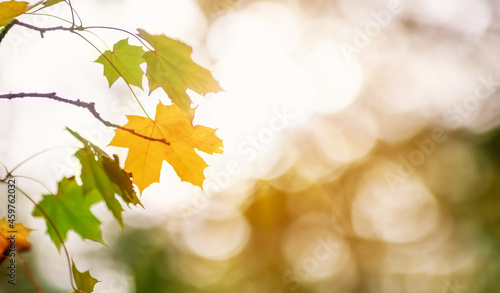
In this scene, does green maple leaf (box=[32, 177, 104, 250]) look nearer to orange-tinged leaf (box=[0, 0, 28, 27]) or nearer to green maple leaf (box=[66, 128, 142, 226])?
green maple leaf (box=[66, 128, 142, 226])

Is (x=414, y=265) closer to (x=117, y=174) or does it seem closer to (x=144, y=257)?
(x=144, y=257)

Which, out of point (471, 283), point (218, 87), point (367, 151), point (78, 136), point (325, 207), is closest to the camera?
point (78, 136)

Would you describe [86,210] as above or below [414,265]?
above

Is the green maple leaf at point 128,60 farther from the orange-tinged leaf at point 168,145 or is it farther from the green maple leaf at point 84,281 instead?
the green maple leaf at point 84,281

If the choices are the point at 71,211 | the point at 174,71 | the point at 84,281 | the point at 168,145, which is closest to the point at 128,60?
the point at 174,71

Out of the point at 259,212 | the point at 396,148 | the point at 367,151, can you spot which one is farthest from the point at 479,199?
the point at 259,212

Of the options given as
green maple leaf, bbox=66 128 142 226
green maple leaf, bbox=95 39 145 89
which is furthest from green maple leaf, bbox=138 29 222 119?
green maple leaf, bbox=66 128 142 226

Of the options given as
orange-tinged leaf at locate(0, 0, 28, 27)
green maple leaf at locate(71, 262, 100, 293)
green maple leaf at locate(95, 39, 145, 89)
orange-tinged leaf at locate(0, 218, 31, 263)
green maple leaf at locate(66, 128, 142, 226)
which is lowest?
green maple leaf at locate(71, 262, 100, 293)

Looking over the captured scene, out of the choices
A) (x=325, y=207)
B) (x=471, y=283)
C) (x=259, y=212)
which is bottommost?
(x=471, y=283)
